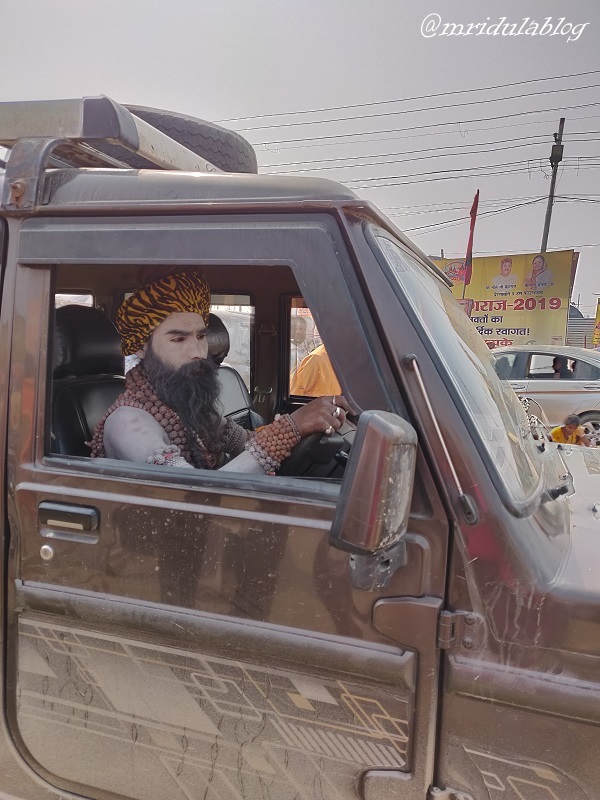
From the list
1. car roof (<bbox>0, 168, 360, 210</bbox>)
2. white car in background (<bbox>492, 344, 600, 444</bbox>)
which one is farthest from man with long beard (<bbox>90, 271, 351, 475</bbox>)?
white car in background (<bbox>492, 344, 600, 444</bbox>)

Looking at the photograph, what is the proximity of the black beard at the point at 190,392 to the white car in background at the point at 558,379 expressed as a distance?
289 inches

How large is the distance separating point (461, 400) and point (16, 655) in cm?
128

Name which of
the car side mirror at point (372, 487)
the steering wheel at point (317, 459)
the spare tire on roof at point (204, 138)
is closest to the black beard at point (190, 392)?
the steering wheel at point (317, 459)

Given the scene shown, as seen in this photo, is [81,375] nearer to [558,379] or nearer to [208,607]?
[208,607]

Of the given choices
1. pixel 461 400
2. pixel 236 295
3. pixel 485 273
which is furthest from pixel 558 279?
pixel 461 400

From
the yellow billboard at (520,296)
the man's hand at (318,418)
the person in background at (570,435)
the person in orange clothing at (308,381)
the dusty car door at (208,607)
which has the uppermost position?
the yellow billboard at (520,296)

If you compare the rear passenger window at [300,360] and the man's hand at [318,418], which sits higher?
the rear passenger window at [300,360]

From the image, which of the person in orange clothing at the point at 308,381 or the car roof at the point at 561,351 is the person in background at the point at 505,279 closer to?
the car roof at the point at 561,351

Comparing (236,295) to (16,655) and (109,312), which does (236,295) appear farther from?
(16,655)

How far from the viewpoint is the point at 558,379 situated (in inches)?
353

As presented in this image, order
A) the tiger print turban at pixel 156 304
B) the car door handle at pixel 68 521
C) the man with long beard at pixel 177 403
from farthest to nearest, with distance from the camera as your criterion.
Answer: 1. the tiger print turban at pixel 156 304
2. the man with long beard at pixel 177 403
3. the car door handle at pixel 68 521

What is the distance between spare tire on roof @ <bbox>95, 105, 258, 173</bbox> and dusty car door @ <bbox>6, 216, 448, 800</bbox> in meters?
1.11

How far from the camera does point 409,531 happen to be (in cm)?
119

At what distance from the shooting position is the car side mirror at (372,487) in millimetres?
995
